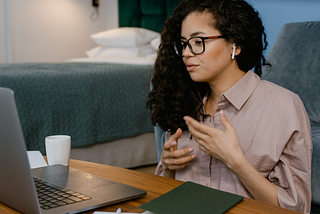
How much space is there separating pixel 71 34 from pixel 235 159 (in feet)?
12.6

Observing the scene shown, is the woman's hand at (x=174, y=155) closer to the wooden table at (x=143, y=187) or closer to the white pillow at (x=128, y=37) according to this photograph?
the wooden table at (x=143, y=187)

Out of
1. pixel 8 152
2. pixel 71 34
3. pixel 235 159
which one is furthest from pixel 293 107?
pixel 71 34

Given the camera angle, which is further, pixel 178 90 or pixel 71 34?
pixel 71 34

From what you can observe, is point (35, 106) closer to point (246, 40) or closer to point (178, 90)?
point (178, 90)

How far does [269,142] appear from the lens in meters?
0.95

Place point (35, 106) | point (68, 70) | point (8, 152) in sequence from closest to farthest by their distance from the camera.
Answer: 1. point (8, 152)
2. point (35, 106)
3. point (68, 70)

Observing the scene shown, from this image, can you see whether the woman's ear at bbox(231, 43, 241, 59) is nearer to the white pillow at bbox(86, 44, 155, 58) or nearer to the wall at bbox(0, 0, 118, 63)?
the white pillow at bbox(86, 44, 155, 58)

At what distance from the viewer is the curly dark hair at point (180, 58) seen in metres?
1.04

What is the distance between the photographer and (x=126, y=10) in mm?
4066

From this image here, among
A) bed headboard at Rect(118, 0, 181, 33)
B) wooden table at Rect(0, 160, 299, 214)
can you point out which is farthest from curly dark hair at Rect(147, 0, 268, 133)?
bed headboard at Rect(118, 0, 181, 33)

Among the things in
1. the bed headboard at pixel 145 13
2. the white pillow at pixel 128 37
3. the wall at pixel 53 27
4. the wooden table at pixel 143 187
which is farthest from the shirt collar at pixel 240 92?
the wall at pixel 53 27

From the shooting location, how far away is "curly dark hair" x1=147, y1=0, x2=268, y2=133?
3.41 ft

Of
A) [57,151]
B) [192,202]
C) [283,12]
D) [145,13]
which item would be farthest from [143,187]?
[145,13]

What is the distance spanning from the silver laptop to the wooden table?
0.01m
